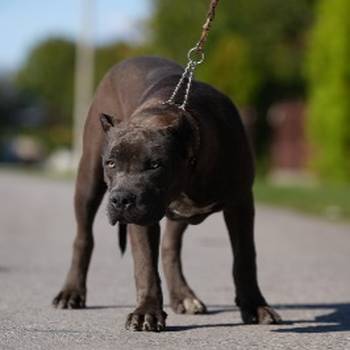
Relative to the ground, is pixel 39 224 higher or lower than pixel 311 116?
lower

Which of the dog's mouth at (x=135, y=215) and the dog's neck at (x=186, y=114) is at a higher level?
the dog's neck at (x=186, y=114)

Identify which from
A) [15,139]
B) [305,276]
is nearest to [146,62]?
[305,276]

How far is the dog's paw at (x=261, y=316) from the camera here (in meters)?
6.04

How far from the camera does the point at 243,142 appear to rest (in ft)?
19.7

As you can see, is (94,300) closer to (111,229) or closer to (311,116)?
(111,229)

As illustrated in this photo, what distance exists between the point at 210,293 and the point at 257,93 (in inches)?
996

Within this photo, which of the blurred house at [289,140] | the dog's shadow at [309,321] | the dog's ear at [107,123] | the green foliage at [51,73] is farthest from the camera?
the green foliage at [51,73]

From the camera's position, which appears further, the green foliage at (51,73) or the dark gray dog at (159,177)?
the green foliage at (51,73)

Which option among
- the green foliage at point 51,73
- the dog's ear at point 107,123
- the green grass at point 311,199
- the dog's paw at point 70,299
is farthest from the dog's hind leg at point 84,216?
the green foliage at point 51,73

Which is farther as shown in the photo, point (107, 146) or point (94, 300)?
point (94, 300)

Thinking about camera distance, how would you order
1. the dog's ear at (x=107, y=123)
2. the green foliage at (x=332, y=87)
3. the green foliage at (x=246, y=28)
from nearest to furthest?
the dog's ear at (x=107, y=123)
the green foliage at (x=332, y=87)
the green foliage at (x=246, y=28)

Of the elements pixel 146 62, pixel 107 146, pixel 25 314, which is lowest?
pixel 25 314

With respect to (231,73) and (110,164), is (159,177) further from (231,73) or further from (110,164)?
(231,73)

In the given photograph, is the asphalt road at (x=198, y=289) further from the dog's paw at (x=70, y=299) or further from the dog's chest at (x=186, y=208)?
the dog's chest at (x=186, y=208)
